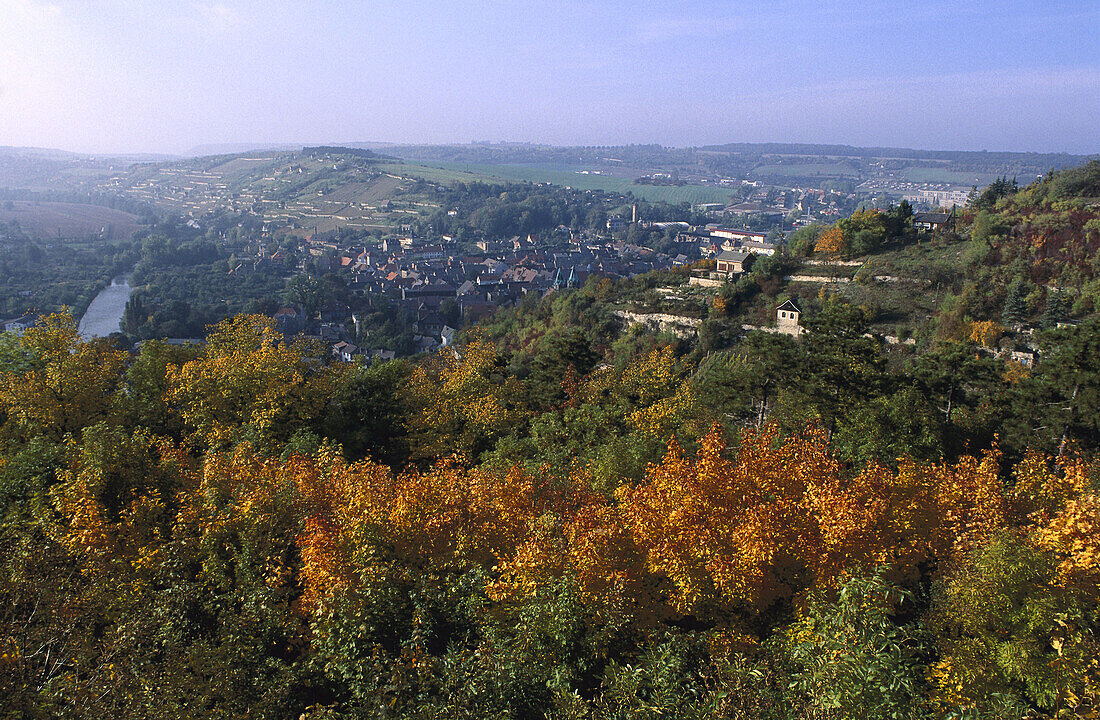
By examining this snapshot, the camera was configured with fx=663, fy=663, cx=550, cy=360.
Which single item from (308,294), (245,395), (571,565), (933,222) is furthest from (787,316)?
(308,294)

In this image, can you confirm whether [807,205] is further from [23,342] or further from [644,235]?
[23,342]

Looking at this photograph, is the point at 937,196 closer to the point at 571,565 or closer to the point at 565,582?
the point at 571,565

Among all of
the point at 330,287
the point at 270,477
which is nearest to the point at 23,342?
the point at 270,477

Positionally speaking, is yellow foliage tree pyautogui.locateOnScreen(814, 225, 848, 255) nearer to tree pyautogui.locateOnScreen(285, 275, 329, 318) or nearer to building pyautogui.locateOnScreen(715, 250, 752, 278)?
building pyautogui.locateOnScreen(715, 250, 752, 278)

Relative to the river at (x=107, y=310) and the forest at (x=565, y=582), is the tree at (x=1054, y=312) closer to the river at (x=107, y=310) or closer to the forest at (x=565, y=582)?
the forest at (x=565, y=582)

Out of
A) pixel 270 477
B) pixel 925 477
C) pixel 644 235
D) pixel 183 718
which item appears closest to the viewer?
pixel 183 718
